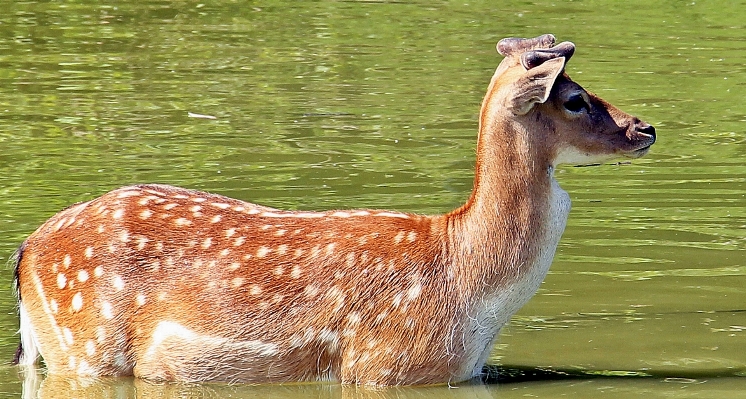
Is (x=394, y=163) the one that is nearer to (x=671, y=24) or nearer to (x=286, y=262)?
(x=286, y=262)

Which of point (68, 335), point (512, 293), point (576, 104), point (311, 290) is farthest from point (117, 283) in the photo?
point (576, 104)

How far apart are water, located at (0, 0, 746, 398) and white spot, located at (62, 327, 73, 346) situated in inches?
8.7

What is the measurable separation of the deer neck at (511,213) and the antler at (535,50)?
1.06ft

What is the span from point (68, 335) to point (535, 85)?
8.54 ft

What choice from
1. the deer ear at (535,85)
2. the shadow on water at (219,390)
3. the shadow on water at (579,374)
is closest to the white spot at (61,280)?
the shadow on water at (219,390)

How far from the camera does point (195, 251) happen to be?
7.69 m

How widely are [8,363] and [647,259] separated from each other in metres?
4.38

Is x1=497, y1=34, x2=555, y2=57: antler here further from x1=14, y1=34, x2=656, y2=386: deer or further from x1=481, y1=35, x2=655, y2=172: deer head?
x1=14, y1=34, x2=656, y2=386: deer

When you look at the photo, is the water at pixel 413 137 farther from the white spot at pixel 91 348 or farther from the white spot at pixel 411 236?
the white spot at pixel 411 236

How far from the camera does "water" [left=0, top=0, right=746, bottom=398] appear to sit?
8711 millimetres

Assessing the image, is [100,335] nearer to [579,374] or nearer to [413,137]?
[579,374]

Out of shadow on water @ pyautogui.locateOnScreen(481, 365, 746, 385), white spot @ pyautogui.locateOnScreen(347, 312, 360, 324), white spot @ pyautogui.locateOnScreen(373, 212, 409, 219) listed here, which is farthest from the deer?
shadow on water @ pyautogui.locateOnScreen(481, 365, 746, 385)

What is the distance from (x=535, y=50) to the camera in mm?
7551

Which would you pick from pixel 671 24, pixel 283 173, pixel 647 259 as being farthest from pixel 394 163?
pixel 671 24
